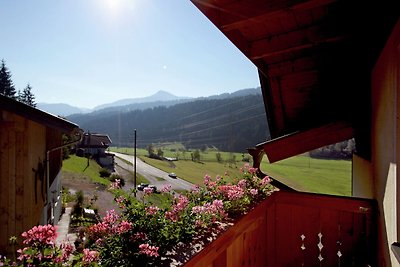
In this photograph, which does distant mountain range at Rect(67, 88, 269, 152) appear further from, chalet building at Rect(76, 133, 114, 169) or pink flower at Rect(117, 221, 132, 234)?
pink flower at Rect(117, 221, 132, 234)

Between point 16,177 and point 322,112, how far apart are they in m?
4.74

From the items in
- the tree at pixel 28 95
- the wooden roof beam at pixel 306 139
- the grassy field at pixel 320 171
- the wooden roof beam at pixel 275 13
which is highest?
the tree at pixel 28 95

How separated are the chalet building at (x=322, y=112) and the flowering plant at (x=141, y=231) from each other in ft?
0.58

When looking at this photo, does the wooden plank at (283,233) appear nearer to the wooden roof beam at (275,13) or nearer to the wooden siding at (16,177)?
the wooden roof beam at (275,13)

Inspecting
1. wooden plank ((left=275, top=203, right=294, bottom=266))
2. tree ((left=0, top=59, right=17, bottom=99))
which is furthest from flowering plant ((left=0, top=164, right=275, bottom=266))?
tree ((left=0, top=59, right=17, bottom=99))

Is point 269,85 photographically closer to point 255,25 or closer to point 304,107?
point 304,107

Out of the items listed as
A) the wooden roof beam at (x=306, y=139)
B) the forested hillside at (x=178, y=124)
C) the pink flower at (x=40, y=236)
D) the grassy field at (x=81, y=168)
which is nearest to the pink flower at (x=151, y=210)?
the pink flower at (x=40, y=236)

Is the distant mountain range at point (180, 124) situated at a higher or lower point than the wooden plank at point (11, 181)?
higher

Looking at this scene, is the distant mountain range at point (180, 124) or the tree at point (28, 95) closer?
the tree at point (28, 95)

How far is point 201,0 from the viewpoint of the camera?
1.61 metres

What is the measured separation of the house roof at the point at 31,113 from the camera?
4.86 m

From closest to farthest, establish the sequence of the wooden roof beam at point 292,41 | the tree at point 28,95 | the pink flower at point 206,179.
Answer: the wooden roof beam at point 292,41 → the pink flower at point 206,179 → the tree at point 28,95

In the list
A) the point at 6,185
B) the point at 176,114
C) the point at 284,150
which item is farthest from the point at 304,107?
the point at 176,114

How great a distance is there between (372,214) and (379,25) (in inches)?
72.3
